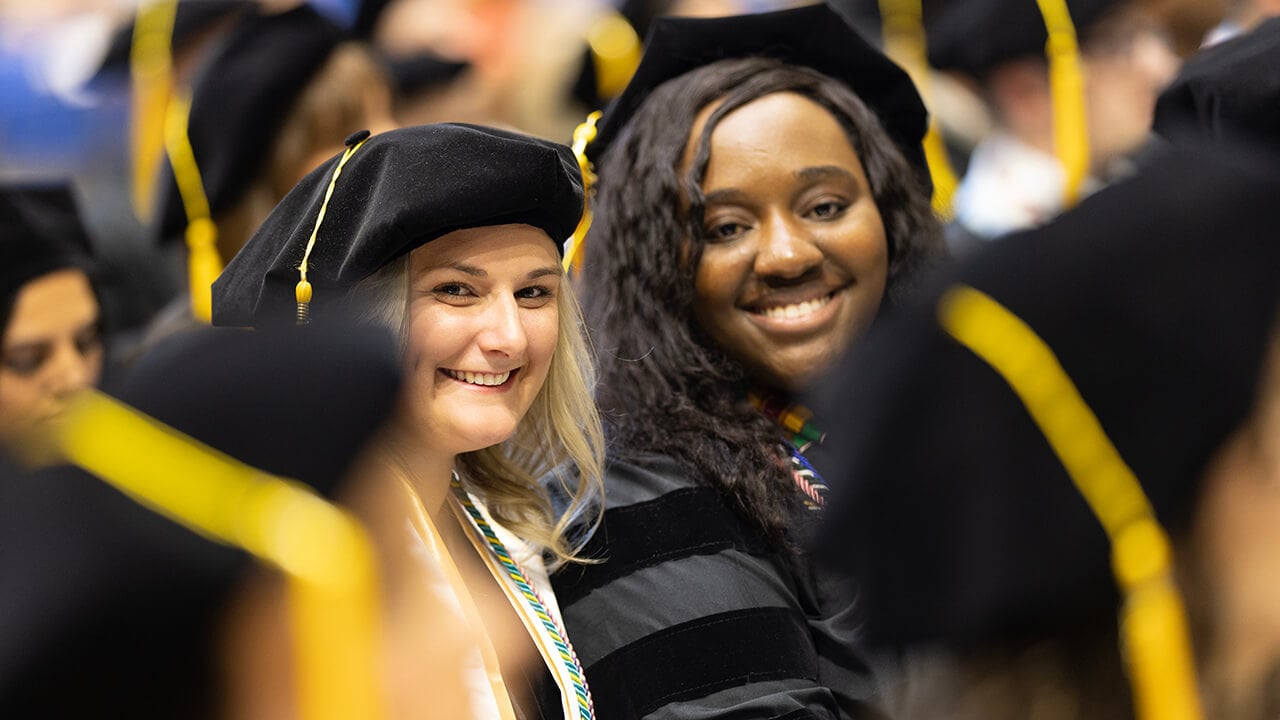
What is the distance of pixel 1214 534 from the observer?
1.22m

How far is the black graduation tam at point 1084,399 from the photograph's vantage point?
1.18 metres

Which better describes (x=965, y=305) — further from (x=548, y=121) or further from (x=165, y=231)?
(x=548, y=121)

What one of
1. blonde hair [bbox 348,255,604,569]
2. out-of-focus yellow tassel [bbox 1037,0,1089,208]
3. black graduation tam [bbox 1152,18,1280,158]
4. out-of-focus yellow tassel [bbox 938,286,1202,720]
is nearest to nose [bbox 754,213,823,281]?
blonde hair [bbox 348,255,604,569]

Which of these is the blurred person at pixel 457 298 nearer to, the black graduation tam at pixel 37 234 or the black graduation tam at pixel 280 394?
the black graduation tam at pixel 280 394

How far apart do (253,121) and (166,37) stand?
79 centimetres

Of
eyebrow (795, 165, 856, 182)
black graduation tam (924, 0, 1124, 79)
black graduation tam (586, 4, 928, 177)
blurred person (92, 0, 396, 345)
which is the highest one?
black graduation tam (924, 0, 1124, 79)

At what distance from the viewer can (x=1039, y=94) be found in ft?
13.5

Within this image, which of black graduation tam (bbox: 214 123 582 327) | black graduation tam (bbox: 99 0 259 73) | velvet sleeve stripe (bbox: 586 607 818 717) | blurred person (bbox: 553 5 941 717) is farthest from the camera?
black graduation tam (bbox: 99 0 259 73)

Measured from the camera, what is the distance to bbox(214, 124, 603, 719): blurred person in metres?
2.18

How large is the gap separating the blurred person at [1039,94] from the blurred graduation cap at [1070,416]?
2.57 metres

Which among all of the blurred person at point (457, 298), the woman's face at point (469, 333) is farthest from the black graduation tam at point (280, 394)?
the woman's face at point (469, 333)

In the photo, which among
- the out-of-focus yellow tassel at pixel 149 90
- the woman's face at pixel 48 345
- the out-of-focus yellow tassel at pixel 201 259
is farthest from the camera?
the out-of-focus yellow tassel at pixel 149 90

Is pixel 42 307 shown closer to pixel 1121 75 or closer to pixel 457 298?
pixel 457 298

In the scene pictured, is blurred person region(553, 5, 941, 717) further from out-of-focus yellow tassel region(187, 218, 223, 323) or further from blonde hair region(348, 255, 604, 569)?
out-of-focus yellow tassel region(187, 218, 223, 323)
